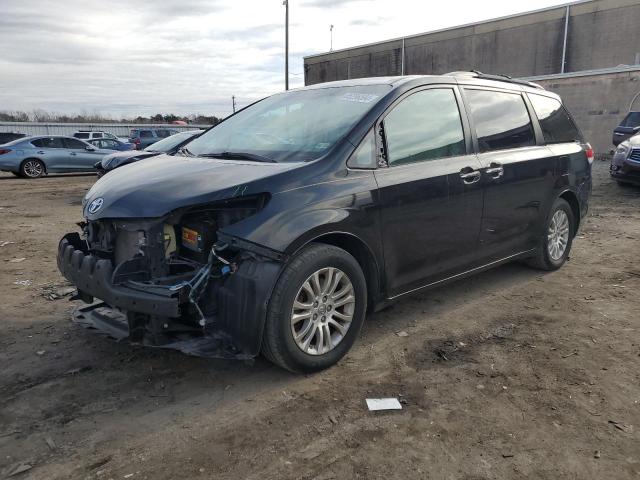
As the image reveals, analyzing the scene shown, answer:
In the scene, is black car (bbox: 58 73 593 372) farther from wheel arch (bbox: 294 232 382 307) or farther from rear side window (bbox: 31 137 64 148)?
rear side window (bbox: 31 137 64 148)

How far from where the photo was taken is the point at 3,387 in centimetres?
329

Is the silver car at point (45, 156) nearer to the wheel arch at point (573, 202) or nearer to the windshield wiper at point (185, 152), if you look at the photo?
the windshield wiper at point (185, 152)

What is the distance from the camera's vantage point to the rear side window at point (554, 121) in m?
5.32

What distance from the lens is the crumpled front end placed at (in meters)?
3.03

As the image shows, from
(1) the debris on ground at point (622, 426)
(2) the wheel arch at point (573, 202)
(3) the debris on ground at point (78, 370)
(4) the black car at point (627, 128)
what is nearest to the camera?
(1) the debris on ground at point (622, 426)

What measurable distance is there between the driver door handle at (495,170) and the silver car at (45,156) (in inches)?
656

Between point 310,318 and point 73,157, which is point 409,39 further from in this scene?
point 310,318

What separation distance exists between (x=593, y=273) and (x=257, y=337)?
13.8ft

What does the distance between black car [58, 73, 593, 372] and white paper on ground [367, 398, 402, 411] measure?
47 cm

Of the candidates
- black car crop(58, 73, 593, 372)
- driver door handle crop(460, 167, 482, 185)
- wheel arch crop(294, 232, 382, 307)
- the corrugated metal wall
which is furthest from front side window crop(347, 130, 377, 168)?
the corrugated metal wall

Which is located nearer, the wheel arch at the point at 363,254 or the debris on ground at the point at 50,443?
the debris on ground at the point at 50,443

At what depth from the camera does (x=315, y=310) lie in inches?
132

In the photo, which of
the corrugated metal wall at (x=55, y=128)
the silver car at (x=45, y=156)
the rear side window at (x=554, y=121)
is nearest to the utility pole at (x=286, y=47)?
the corrugated metal wall at (x=55, y=128)

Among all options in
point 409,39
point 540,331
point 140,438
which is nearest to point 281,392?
point 140,438
